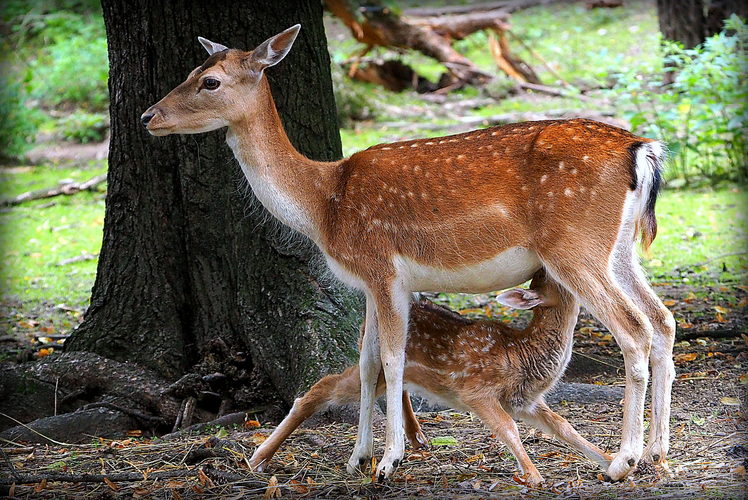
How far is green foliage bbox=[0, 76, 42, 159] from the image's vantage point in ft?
41.3

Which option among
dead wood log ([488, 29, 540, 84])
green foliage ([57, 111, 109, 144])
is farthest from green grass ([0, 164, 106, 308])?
dead wood log ([488, 29, 540, 84])

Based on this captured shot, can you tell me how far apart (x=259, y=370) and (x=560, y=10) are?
Result: 14.9m

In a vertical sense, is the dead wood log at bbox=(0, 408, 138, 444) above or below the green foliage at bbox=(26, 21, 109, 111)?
below

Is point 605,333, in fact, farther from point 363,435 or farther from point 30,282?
point 30,282

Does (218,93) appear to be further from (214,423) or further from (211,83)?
(214,423)

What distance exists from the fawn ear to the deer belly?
0.21 feet

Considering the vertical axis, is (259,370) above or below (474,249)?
below

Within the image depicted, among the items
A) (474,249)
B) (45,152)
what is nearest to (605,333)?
(474,249)

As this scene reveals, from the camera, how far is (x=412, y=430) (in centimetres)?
507

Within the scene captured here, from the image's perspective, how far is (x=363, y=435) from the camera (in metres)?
4.82

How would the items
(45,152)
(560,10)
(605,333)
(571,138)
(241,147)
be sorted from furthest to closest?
(560,10), (45,152), (605,333), (241,147), (571,138)

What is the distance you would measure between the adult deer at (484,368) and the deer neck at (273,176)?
0.82 meters

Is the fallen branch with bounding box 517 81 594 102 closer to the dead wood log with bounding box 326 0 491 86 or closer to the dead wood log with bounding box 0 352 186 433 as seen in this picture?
the dead wood log with bounding box 326 0 491 86

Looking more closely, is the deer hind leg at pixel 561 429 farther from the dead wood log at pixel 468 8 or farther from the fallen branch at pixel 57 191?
the dead wood log at pixel 468 8
